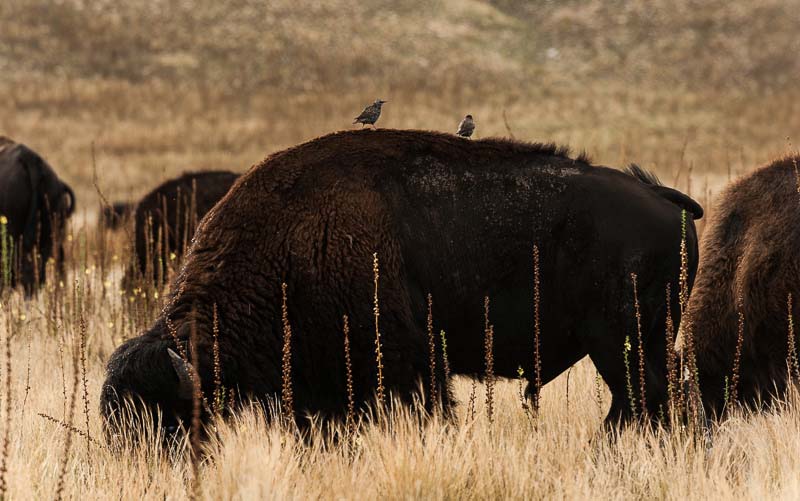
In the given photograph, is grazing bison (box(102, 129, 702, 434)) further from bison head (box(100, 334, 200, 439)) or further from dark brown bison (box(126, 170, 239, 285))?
dark brown bison (box(126, 170, 239, 285))

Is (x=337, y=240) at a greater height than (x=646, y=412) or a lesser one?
greater

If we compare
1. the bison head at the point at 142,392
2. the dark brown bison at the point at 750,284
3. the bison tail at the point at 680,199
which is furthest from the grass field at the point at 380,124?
the bison tail at the point at 680,199

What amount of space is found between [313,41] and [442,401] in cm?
5570

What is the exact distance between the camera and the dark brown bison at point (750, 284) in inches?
203

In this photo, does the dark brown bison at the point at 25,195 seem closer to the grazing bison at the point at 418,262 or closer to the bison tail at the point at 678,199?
the grazing bison at the point at 418,262

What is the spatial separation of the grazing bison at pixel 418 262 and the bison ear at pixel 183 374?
27 cm

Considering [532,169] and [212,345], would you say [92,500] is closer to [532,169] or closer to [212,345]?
[212,345]

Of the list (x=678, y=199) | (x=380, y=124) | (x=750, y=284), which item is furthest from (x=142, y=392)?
(x=380, y=124)

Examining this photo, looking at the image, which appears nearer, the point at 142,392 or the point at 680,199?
the point at 142,392

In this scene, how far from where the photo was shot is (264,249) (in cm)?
450

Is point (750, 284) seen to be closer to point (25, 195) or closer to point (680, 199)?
point (680, 199)

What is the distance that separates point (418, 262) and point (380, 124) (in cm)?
3407

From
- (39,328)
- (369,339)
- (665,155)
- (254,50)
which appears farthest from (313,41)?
(369,339)

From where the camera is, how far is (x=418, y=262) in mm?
4648
